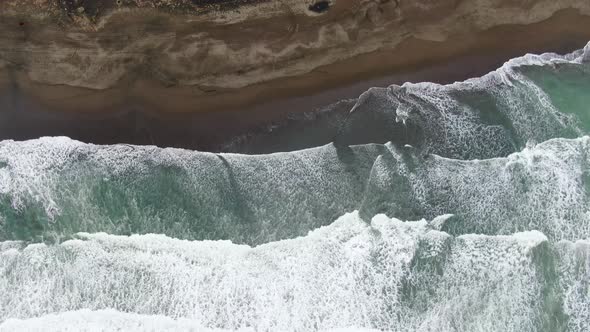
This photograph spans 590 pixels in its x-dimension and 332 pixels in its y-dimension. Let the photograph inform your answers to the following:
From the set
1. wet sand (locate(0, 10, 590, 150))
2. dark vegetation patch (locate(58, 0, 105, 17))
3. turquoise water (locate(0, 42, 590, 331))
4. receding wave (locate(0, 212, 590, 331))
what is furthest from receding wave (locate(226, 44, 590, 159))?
dark vegetation patch (locate(58, 0, 105, 17))

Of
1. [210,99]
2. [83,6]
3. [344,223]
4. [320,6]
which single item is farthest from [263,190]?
[83,6]

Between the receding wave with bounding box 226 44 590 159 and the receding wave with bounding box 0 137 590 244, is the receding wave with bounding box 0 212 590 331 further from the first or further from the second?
the receding wave with bounding box 226 44 590 159

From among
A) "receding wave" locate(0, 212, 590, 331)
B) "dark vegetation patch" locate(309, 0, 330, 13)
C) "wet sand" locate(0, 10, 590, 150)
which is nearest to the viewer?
"receding wave" locate(0, 212, 590, 331)

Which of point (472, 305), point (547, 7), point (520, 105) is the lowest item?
point (472, 305)

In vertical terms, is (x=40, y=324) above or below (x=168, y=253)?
below

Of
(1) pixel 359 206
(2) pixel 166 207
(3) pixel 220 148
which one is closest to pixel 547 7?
(1) pixel 359 206

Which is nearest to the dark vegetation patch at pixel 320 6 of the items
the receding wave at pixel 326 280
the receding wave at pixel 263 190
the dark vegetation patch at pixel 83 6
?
the receding wave at pixel 263 190

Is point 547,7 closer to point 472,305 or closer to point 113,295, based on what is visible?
point 472,305
